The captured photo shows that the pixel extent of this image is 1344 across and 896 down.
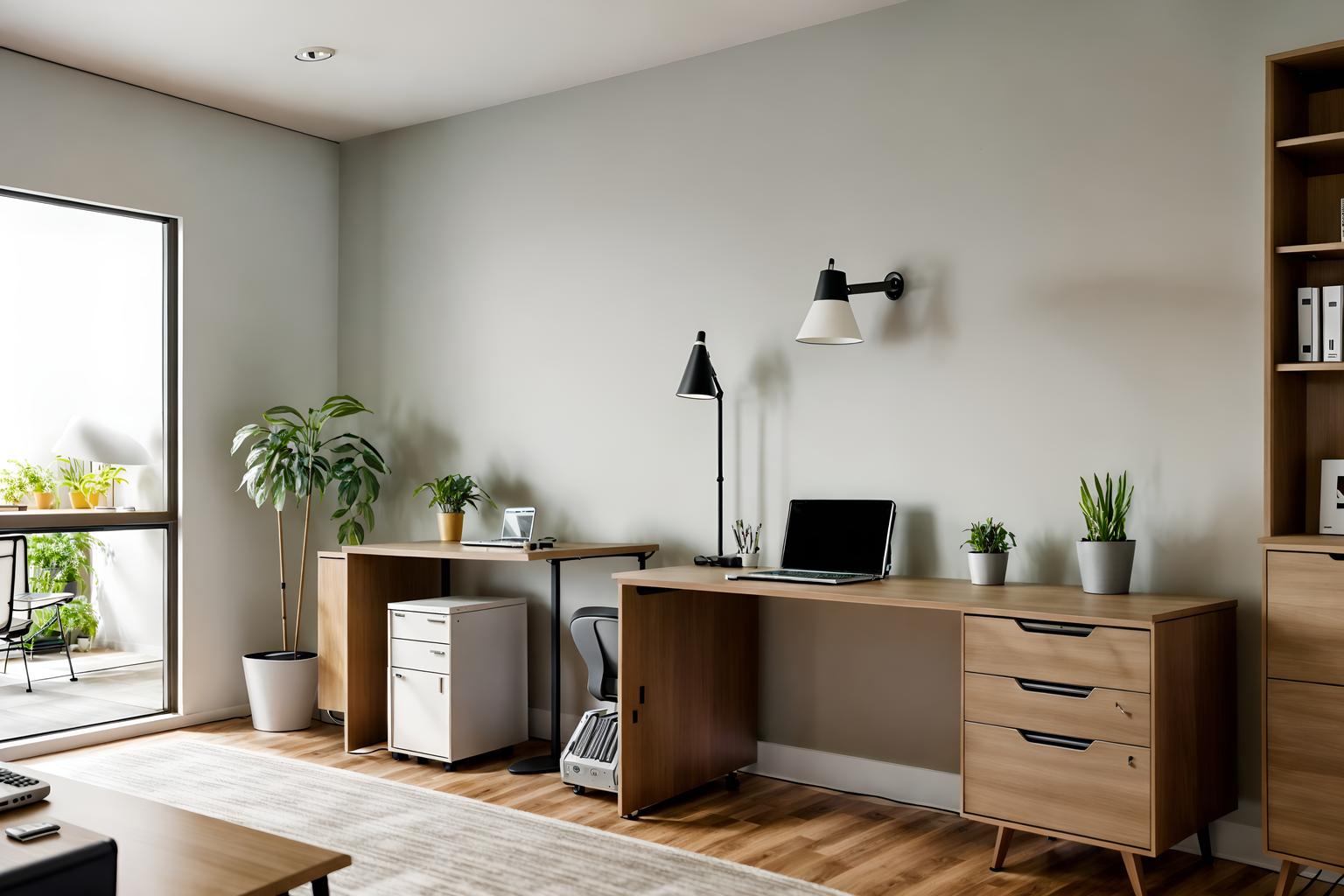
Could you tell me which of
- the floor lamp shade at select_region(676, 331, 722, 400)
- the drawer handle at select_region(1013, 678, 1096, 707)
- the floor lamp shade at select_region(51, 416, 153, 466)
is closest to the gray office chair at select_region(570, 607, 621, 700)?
the floor lamp shade at select_region(676, 331, 722, 400)

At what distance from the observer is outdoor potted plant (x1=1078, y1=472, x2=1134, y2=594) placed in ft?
10.0

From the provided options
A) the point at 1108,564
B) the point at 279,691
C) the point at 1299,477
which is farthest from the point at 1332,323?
the point at 279,691

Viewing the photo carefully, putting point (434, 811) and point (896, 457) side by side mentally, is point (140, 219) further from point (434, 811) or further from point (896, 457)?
point (896, 457)

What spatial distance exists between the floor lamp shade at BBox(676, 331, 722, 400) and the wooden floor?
1391 millimetres

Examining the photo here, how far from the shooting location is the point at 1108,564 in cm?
306

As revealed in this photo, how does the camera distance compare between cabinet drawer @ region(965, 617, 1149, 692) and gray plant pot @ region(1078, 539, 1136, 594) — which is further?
gray plant pot @ region(1078, 539, 1136, 594)

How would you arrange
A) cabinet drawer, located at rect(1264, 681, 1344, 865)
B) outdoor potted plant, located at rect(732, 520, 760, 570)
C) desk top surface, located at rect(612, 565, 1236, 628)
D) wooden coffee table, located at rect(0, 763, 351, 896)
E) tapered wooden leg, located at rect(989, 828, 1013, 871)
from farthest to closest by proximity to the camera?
1. outdoor potted plant, located at rect(732, 520, 760, 570)
2. tapered wooden leg, located at rect(989, 828, 1013, 871)
3. desk top surface, located at rect(612, 565, 1236, 628)
4. cabinet drawer, located at rect(1264, 681, 1344, 865)
5. wooden coffee table, located at rect(0, 763, 351, 896)

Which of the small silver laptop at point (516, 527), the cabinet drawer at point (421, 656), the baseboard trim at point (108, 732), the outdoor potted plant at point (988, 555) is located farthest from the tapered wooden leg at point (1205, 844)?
the baseboard trim at point (108, 732)

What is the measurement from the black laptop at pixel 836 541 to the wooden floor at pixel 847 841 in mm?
776

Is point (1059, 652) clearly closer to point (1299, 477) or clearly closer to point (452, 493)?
point (1299, 477)

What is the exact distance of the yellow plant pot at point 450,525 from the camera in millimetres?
4527

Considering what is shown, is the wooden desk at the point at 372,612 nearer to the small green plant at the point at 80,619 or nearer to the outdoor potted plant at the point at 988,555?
the small green plant at the point at 80,619

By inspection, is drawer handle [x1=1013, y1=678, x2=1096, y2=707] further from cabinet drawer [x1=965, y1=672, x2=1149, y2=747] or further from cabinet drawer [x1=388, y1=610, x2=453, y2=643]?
cabinet drawer [x1=388, y1=610, x2=453, y2=643]

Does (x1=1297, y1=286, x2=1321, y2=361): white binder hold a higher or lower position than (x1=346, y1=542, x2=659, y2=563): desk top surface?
higher
